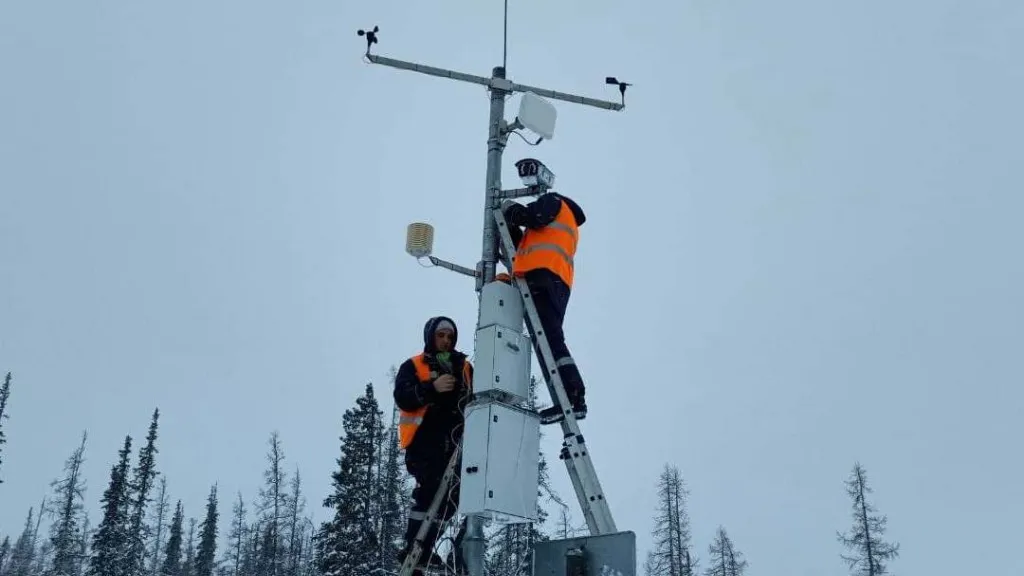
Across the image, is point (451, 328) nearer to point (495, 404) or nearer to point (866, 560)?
point (495, 404)

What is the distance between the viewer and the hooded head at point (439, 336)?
29.4ft

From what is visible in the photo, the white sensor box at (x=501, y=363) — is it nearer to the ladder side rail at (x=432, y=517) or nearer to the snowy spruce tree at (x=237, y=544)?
the ladder side rail at (x=432, y=517)

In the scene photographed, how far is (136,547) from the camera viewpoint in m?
36.5

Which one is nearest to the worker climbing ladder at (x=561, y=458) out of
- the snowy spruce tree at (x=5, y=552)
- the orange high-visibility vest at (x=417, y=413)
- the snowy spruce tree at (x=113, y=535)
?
the orange high-visibility vest at (x=417, y=413)

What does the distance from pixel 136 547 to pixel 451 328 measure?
3284 cm

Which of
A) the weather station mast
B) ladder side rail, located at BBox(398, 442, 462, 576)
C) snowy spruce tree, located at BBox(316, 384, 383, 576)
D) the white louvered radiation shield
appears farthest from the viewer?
snowy spruce tree, located at BBox(316, 384, 383, 576)

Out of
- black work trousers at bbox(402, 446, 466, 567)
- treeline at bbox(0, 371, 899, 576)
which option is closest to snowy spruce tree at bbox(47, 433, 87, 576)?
treeline at bbox(0, 371, 899, 576)

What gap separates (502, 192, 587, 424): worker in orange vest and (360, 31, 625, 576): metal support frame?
122 mm

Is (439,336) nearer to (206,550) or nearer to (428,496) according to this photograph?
(428,496)

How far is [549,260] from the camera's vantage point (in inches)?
320

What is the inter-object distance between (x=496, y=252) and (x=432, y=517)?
8.62 ft

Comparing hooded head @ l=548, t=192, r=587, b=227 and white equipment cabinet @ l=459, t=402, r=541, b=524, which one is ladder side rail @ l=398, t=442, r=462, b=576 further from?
hooded head @ l=548, t=192, r=587, b=227

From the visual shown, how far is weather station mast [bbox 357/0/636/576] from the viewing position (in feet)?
22.6

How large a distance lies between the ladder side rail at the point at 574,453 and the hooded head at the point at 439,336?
112 cm
